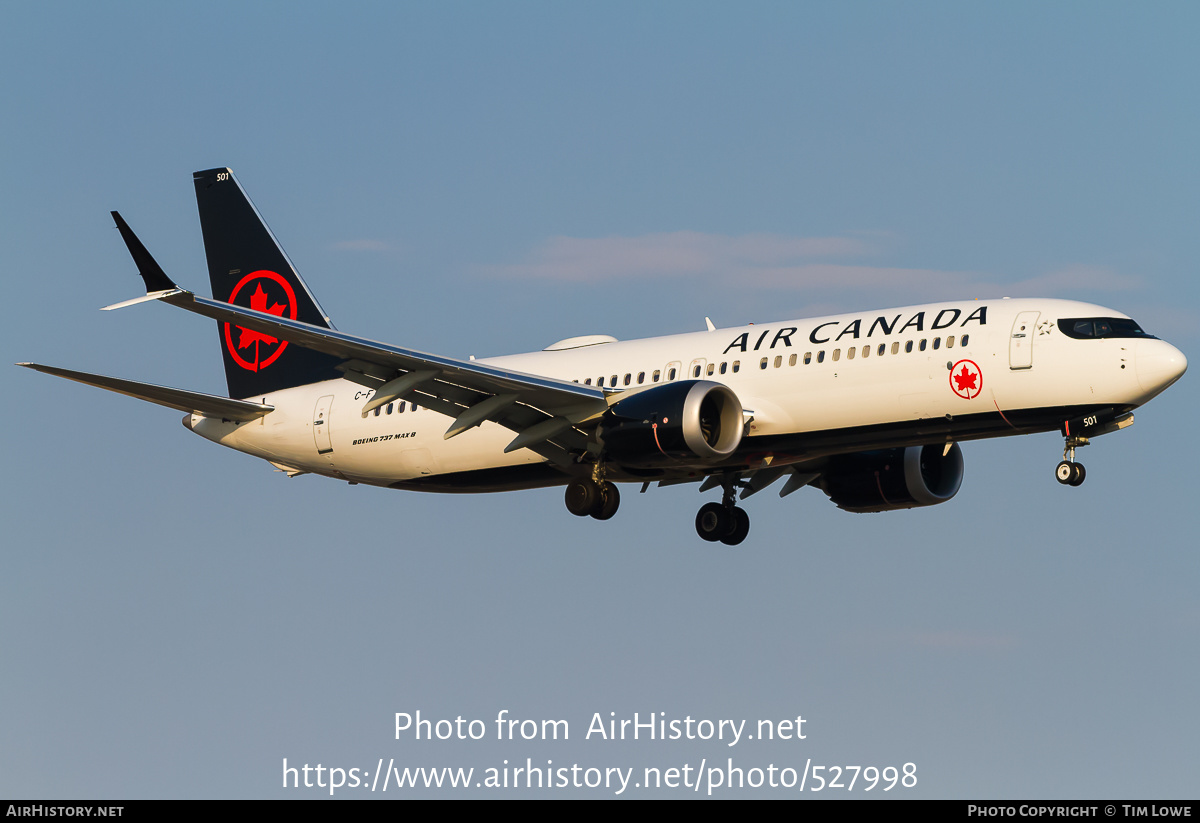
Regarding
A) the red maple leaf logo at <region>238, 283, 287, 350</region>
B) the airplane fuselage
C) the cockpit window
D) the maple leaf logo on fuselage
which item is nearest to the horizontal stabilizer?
the red maple leaf logo at <region>238, 283, 287, 350</region>

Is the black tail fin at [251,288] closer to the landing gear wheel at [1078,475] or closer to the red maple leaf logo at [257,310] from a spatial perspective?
the red maple leaf logo at [257,310]

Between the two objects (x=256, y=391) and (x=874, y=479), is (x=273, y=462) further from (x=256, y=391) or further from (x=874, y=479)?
(x=874, y=479)

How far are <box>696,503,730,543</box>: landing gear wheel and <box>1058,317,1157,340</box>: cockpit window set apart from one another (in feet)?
36.7

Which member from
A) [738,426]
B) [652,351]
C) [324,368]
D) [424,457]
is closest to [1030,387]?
[738,426]

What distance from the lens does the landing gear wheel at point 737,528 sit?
1687 inches

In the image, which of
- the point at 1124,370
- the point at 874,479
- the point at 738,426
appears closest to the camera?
the point at 1124,370

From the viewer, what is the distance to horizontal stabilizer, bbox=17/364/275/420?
121 feet

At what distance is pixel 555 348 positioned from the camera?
4225cm

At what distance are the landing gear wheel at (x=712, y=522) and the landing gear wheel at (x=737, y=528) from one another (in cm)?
12

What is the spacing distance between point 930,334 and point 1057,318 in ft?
8.74

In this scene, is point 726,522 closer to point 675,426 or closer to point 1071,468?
point 675,426

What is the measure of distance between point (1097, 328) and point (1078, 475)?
316 centimetres

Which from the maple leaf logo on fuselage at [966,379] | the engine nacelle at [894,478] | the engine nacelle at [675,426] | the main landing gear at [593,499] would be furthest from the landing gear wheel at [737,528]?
the maple leaf logo on fuselage at [966,379]

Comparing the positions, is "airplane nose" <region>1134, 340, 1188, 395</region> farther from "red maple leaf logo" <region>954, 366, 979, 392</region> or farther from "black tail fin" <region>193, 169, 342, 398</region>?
"black tail fin" <region>193, 169, 342, 398</region>
